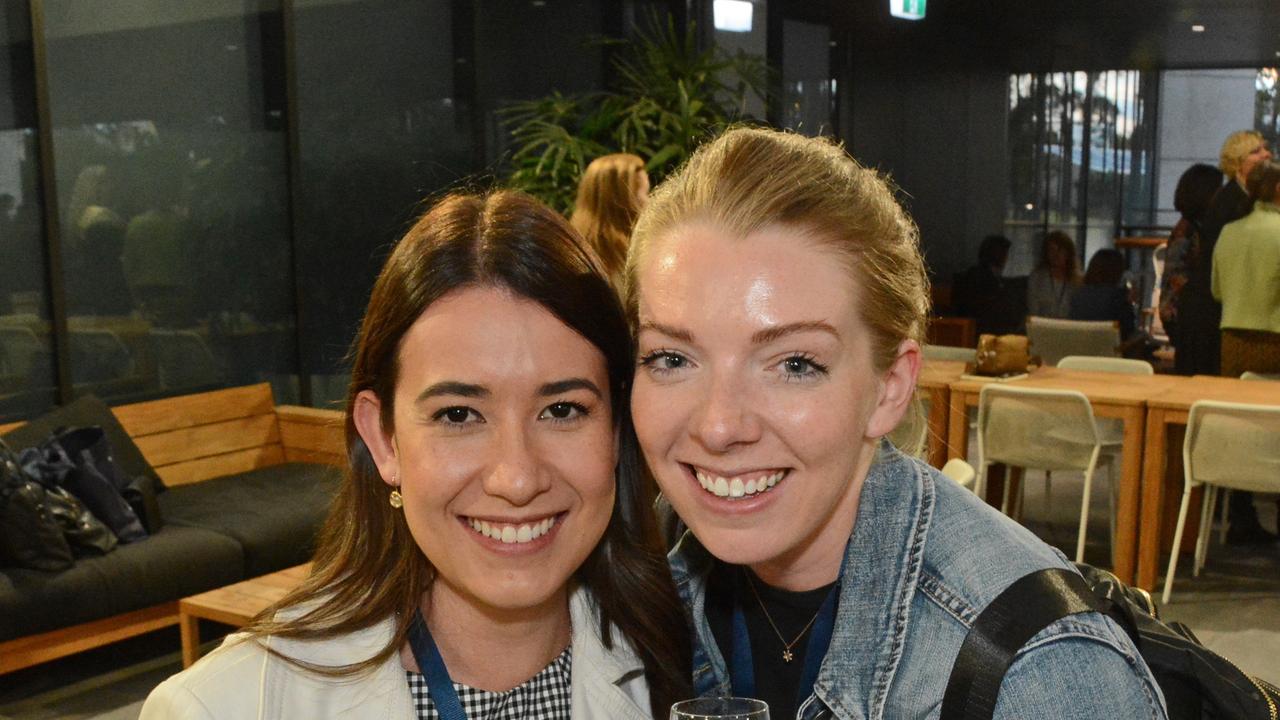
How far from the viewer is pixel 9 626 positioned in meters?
4.08

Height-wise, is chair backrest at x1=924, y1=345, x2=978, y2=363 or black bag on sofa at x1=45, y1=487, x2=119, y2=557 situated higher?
chair backrest at x1=924, y1=345, x2=978, y2=363

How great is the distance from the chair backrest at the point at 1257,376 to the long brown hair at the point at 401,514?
5150mm

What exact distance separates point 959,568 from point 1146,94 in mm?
7581

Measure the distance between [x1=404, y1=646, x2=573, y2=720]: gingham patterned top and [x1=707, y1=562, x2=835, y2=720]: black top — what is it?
0.21 m

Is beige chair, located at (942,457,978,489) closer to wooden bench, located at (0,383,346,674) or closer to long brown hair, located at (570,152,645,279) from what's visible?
long brown hair, located at (570,152,645,279)

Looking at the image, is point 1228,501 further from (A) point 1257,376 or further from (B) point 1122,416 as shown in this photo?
(B) point 1122,416

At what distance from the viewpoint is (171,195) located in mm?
6105

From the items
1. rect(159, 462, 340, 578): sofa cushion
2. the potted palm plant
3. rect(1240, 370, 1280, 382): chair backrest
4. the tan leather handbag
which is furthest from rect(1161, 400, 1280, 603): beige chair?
rect(159, 462, 340, 578): sofa cushion

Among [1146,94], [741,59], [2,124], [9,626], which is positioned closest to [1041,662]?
[9,626]

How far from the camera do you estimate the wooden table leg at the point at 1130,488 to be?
5312mm

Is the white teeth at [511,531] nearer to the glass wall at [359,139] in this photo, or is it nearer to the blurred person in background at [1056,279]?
the glass wall at [359,139]

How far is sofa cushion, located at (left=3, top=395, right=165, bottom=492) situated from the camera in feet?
15.8

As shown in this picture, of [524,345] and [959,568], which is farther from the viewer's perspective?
[524,345]

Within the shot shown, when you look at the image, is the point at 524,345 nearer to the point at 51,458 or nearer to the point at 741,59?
the point at 51,458
